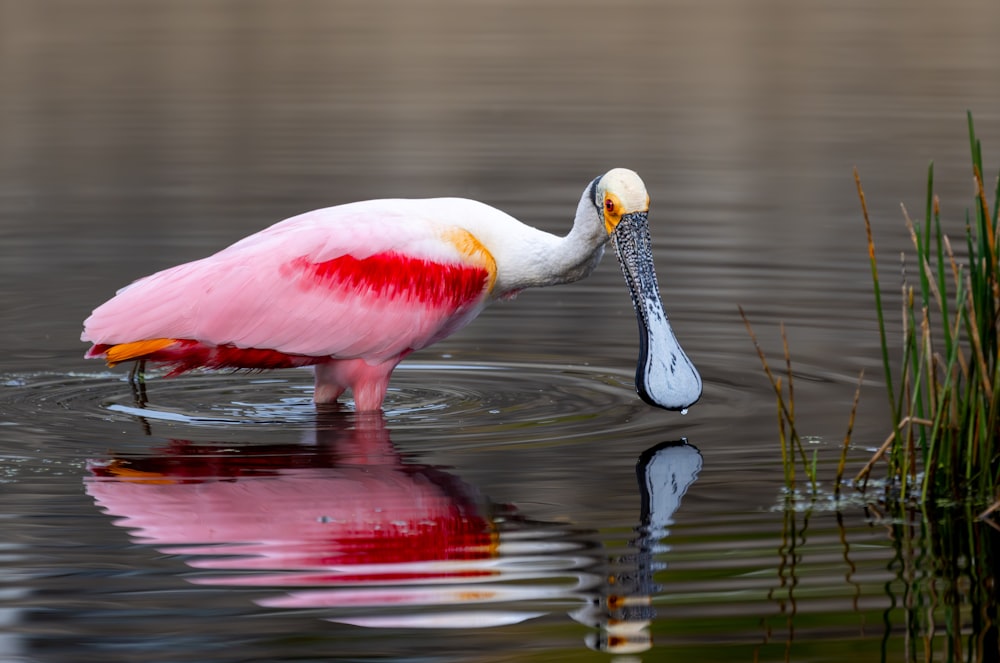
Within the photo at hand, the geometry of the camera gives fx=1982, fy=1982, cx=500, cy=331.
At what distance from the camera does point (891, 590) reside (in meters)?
5.57

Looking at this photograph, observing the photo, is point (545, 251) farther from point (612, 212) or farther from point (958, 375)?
point (958, 375)

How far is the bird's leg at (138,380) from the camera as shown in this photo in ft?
28.6

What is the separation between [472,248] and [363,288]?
490 mm

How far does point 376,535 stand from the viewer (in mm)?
6285

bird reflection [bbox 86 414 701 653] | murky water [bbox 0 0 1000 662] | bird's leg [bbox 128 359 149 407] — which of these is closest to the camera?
murky water [bbox 0 0 1000 662]

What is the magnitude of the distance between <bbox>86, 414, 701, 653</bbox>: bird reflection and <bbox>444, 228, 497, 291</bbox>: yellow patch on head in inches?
35.8

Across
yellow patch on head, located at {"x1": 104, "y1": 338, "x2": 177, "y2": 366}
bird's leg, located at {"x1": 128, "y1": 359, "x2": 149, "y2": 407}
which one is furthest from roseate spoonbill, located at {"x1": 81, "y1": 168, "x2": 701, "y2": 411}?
bird's leg, located at {"x1": 128, "y1": 359, "x2": 149, "y2": 407}

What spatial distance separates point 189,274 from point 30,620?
304 cm

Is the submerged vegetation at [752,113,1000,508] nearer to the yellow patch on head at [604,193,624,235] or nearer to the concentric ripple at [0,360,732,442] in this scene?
the concentric ripple at [0,360,732,442]

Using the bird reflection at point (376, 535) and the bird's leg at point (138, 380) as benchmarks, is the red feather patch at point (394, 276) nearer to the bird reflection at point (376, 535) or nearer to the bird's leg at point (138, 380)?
the bird reflection at point (376, 535)

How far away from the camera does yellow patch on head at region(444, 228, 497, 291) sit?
27.4 ft

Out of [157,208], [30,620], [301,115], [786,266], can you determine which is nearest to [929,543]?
[30,620]

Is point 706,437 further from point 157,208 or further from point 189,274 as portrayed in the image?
point 157,208

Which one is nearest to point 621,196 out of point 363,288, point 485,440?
point 363,288
